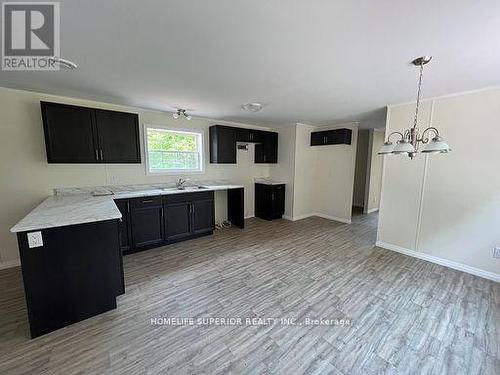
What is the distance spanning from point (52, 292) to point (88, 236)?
529 mm

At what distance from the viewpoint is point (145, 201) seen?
11.1 feet

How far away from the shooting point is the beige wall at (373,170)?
583cm

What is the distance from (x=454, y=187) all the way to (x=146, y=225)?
15.3 ft

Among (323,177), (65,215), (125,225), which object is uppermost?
(323,177)

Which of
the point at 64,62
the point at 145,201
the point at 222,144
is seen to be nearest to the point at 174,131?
the point at 222,144

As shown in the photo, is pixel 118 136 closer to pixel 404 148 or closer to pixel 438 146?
pixel 404 148

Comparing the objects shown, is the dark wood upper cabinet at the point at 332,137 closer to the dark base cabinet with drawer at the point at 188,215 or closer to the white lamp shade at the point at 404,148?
the dark base cabinet with drawer at the point at 188,215

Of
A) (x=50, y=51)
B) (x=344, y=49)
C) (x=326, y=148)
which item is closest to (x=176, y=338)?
(x=50, y=51)

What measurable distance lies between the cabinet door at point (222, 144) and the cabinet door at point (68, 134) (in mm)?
2086

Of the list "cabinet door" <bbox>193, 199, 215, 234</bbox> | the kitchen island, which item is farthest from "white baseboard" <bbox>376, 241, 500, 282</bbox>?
the kitchen island

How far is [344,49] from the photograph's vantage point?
5.61 ft

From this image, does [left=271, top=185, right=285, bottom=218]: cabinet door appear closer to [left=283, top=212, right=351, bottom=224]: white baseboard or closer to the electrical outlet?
[left=283, top=212, right=351, bottom=224]: white baseboard

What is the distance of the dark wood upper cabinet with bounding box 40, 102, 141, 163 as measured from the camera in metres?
2.83

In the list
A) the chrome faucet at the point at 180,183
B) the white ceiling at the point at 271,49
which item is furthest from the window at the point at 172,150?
the white ceiling at the point at 271,49
